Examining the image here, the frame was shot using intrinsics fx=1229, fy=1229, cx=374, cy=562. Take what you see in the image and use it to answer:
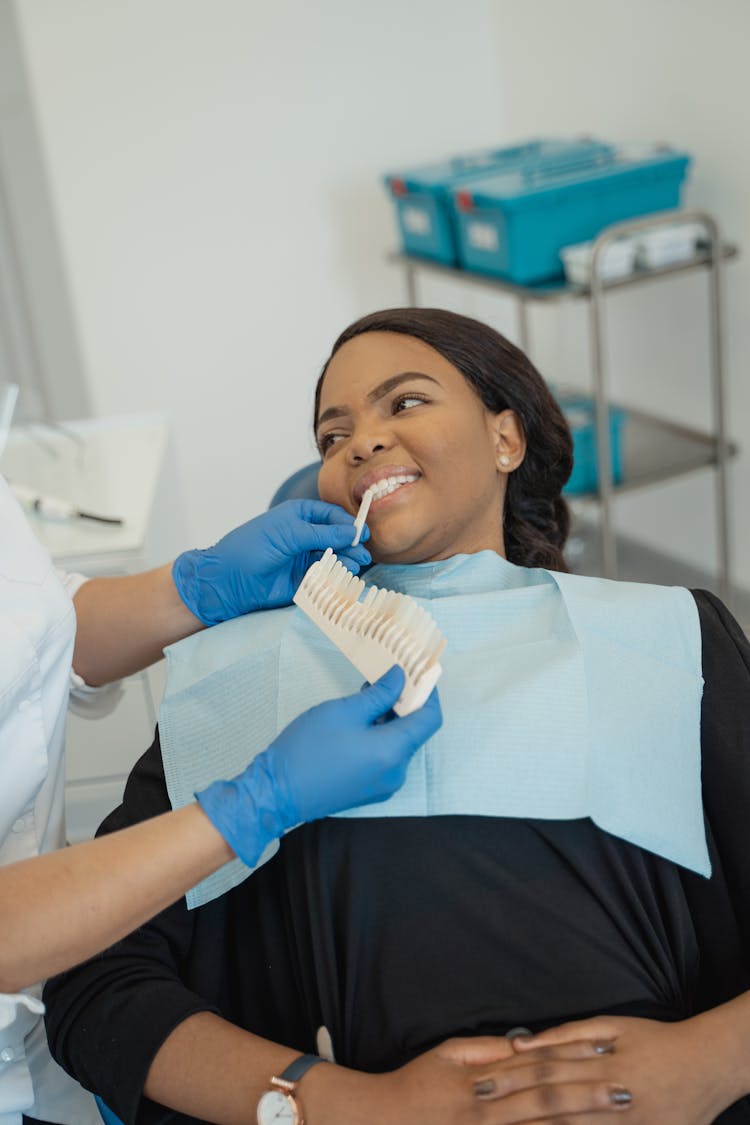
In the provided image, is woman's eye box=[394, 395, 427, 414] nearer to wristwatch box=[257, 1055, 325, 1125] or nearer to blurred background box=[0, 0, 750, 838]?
wristwatch box=[257, 1055, 325, 1125]

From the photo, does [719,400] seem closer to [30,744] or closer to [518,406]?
[518,406]

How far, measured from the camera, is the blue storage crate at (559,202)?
8.43 feet

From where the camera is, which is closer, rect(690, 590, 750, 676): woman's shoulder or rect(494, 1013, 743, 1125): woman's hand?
rect(494, 1013, 743, 1125): woman's hand

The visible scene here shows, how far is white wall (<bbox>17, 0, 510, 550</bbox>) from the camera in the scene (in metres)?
3.24

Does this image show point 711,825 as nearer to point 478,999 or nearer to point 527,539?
point 478,999

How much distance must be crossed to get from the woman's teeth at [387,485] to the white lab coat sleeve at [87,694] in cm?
37

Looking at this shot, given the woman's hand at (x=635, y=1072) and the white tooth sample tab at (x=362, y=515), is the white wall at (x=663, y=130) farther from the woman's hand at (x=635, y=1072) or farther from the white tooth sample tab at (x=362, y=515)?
the woman's hand at (x=635, y=1072)

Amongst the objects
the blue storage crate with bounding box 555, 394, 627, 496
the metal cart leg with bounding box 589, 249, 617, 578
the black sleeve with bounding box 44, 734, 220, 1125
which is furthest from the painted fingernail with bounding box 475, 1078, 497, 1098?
the blue storage crate with bounding box 555, 394, 627, 496

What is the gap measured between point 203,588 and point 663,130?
1.98 m

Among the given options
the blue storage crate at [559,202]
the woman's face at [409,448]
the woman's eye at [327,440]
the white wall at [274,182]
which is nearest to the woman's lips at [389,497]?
the woman's face at [409,448]

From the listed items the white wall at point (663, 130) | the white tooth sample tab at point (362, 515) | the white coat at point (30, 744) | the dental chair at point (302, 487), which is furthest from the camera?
the white wall at point (663, 130)

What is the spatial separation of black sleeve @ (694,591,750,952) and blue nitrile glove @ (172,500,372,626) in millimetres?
370

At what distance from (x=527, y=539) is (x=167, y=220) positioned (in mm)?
2250

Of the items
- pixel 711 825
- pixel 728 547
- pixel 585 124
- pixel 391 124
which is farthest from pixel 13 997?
pixel 391 124
